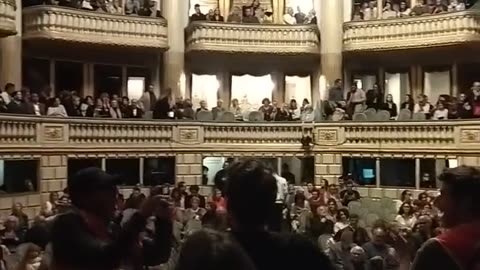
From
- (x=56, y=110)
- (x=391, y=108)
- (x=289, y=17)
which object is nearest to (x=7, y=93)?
(x=56, y=110)

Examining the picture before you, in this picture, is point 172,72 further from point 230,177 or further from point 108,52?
point 230,177

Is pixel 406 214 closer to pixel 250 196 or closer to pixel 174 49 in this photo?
pixel 250 196

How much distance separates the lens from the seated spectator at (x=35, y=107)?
658 inches

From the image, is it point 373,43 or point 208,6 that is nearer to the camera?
point 373,43

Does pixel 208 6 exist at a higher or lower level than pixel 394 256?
higher

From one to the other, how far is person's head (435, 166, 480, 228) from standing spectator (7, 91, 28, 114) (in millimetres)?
14299

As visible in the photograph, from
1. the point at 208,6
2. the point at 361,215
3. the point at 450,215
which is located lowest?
the point at 361,215

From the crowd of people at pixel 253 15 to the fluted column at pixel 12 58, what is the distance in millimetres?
5425

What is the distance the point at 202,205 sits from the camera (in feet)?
47.0

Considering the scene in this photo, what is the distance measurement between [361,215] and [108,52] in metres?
11.6

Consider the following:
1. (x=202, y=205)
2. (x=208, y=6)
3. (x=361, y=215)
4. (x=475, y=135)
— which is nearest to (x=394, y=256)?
(x=361, y=215)

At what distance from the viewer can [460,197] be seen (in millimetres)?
3082

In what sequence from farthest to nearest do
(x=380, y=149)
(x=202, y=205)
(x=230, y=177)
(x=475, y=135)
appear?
(x=380, y=149) < (x=475, y=135) < (x=202, y=205) < (x=230, y=177)

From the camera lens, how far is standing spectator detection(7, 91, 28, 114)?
16.3m
